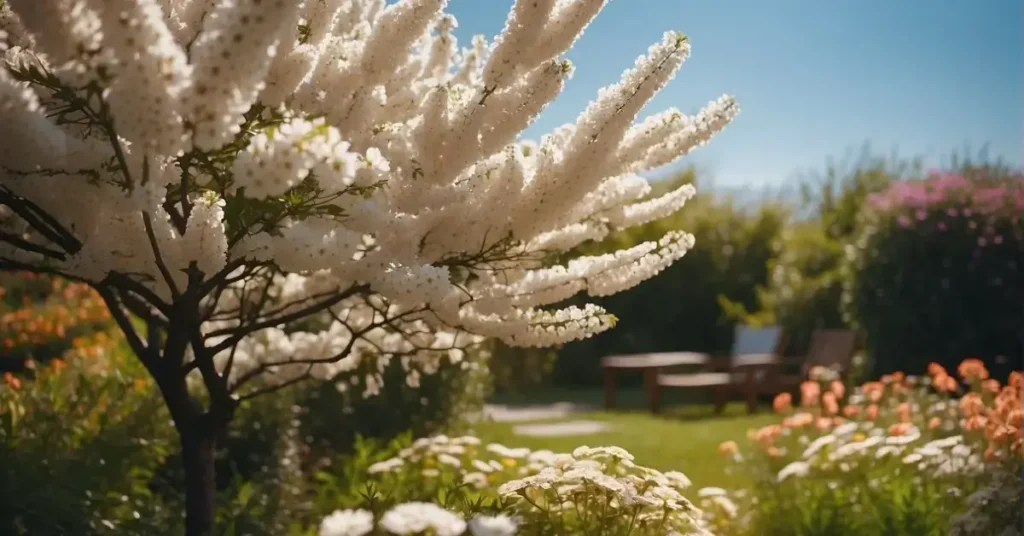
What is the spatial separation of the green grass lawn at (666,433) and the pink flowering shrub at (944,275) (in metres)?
1.60

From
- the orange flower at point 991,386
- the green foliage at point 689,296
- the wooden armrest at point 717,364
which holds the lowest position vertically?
the orange flower at point 991,386

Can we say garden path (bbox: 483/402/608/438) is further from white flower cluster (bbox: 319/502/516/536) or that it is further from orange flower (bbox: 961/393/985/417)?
white flower cluster (bbox: 319/502/516/536)

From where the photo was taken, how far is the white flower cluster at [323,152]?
1833 millimetres

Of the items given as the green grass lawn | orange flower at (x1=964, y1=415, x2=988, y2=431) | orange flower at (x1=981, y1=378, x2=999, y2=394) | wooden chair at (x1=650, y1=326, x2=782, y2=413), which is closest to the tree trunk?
the green grass lawn

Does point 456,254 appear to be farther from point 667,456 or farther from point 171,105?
point 667,456

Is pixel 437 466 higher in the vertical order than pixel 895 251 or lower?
lower

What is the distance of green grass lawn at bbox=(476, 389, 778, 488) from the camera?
670 cm

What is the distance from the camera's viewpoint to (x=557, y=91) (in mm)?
2701

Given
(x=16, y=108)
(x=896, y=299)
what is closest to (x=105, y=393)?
(x=16, y=108)

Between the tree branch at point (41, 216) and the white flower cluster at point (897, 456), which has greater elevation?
the tree branch at point (41, 216)

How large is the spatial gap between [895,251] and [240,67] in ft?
31.7

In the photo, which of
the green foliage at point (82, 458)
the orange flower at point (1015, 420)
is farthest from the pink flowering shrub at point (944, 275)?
the green foliage at point (82, 458)

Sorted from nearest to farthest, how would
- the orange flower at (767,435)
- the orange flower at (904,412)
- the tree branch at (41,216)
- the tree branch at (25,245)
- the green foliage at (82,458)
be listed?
1. the tree branch at (41,216)
2. the tree branch at (25,245)
3. the green foliage at (82,458)
4. the orange flower at (767,435)
5. the orange flower at (904,412)

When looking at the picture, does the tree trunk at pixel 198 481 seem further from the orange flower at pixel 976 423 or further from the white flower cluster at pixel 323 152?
the orange flower at pixel 976 423
